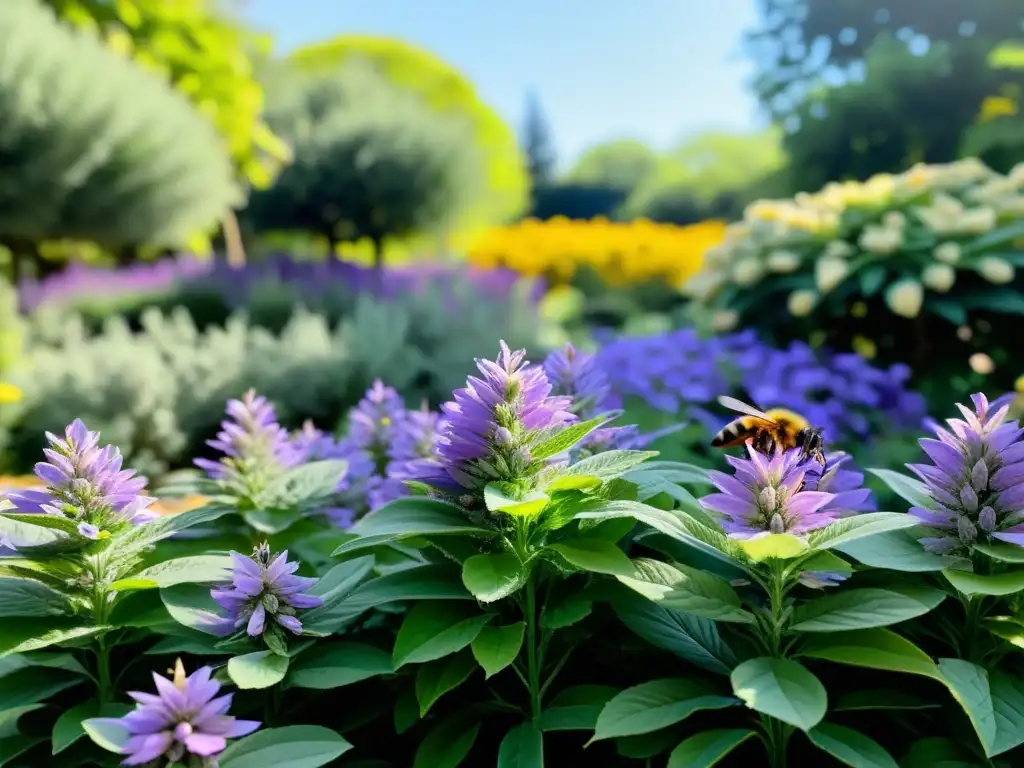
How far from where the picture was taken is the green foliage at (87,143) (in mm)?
5004

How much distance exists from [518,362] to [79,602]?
0.68 m

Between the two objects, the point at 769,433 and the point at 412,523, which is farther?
the point at 769,433

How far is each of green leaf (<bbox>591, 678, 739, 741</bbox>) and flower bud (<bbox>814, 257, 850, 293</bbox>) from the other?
265cm

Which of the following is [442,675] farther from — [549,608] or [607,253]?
[607,253]

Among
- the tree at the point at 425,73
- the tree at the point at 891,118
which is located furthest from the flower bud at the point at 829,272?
the tree at the point at 425,73

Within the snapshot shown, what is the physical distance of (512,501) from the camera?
2.95 feet

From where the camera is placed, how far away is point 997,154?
693 centimetres

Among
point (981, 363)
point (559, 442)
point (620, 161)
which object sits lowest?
point (981, 363)

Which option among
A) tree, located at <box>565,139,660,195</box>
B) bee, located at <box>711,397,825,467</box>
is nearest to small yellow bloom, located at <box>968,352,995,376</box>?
bee, located at <box>711,397,825,467</box>

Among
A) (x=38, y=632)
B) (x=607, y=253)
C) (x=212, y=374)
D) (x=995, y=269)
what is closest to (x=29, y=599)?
(x=38, y=632)

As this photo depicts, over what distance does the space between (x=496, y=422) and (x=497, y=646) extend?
0.28m

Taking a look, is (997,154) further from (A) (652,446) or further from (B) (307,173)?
(B) (307,173)

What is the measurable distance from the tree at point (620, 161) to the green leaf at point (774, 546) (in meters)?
38.1

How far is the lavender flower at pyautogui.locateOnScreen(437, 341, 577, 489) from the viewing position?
0.99m
